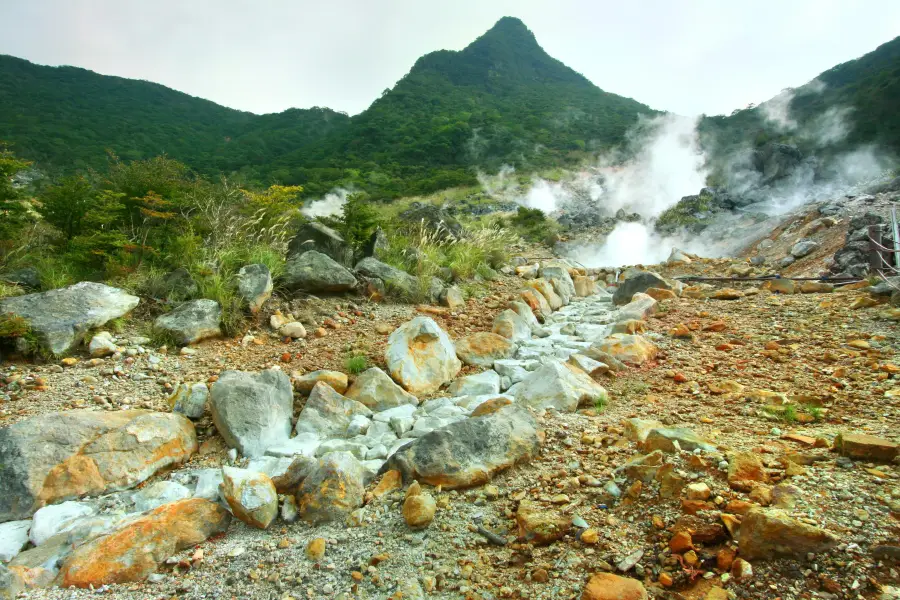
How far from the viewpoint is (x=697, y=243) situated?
13.9 metres

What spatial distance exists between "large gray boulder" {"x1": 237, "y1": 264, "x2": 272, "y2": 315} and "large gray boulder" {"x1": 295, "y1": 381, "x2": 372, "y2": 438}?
5.30 feet

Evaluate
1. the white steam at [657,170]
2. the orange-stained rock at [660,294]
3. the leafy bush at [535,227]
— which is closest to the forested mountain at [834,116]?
the white steam at [657,170]

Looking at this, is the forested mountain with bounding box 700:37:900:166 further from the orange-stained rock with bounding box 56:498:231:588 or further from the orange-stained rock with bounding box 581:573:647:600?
the orange-stained rock with bounding box 56:498:231:588

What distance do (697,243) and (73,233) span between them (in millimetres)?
14838

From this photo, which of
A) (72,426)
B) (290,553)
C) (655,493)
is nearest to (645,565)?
(655,493)

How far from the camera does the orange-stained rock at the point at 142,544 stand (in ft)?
5.59

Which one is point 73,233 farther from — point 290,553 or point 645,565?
point 645,565

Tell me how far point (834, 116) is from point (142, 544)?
39285mm

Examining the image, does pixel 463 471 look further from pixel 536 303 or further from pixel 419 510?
pixel 536 303

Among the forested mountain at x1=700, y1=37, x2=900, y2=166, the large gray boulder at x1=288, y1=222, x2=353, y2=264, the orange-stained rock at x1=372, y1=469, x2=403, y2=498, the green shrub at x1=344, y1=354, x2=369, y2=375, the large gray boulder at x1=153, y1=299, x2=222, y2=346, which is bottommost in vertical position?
the orange-stained rock at x1=372, y1=469, x2=403, y2=498

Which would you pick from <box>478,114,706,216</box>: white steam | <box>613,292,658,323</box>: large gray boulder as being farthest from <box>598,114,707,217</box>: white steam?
<box>613,292,658,323</box>: large gray boulder

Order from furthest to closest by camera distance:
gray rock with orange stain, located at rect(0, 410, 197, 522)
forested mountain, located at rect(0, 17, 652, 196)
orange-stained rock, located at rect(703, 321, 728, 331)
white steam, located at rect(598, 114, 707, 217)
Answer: forested mountain, located at rect(0, 17, 652, 196) → white steam, located at rect(598, 114, 707, 217) → orange-stained rock, located at rect(703, 321, 728, 331) → gray rock with orange stain, located at rect(0, 410, 197, 522)

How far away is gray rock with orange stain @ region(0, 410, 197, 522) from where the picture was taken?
7.14 feet

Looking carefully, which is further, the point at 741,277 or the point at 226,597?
the point at 741,277
